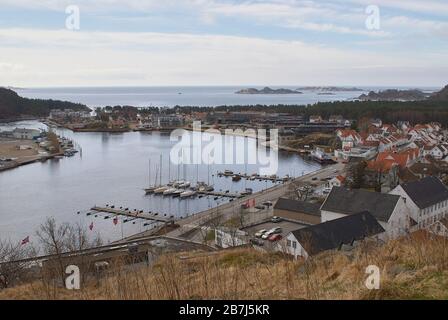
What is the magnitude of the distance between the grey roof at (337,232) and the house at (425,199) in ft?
6.11

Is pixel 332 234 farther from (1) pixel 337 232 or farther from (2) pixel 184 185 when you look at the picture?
(2) pixel 184 185

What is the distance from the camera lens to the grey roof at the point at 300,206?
10.5 meters

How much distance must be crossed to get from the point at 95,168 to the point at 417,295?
20461mm

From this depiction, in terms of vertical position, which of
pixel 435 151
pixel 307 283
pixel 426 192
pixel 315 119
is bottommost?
pixel 426 192

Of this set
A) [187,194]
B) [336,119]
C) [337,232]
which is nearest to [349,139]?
[336,119]

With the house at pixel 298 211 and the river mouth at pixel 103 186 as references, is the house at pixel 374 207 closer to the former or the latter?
the house at pixel 298 211

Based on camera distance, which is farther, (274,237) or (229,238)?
(274,237)

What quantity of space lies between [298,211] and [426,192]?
→ 282 cm

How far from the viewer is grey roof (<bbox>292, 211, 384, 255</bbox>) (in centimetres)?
678

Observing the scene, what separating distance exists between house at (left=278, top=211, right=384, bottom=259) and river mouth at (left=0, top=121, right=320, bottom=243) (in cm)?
590

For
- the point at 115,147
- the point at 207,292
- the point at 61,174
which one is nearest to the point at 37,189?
the point at 61,174

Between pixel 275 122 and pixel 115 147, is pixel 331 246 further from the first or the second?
pixel 275 122

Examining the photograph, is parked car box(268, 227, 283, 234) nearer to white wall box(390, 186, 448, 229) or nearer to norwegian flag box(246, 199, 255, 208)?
white wall box(390, 186, 448, 229)

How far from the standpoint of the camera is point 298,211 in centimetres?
1083
